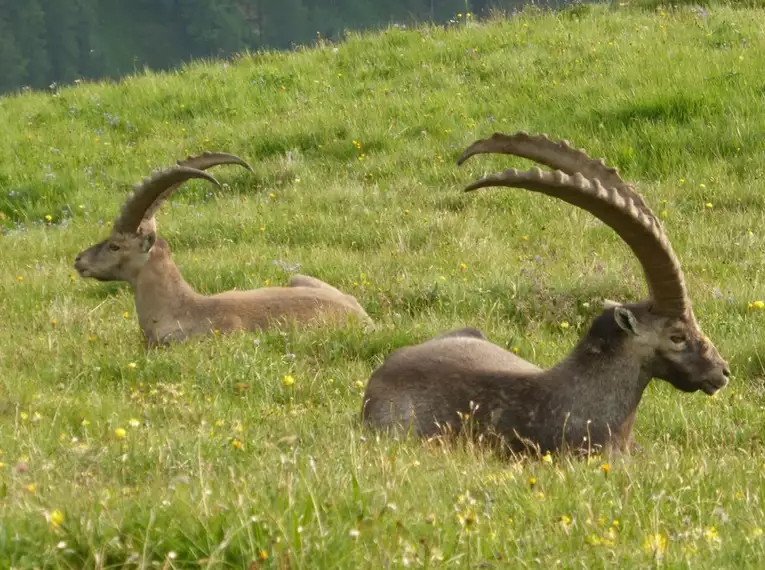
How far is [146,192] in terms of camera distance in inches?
386

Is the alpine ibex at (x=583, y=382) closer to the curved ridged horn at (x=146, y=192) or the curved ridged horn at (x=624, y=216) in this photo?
the curved ridged horn at (x=624, y=216)

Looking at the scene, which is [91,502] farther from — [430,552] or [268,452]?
[268,452]

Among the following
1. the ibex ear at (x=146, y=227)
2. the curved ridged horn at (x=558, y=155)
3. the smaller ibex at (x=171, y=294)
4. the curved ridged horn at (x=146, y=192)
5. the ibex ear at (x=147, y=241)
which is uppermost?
the curved ridged horn at (x=558, y=155)

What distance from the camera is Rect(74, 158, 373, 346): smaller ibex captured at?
9.64 m

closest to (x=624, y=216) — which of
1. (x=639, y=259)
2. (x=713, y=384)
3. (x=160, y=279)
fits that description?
(x=639, y=259)

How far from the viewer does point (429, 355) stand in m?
6.89

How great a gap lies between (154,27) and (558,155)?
9088cm

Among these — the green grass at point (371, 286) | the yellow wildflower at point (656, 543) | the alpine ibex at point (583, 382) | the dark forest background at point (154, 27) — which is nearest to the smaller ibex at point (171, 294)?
the green grass at point (371, 286)

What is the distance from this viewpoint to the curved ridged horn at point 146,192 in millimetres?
9250

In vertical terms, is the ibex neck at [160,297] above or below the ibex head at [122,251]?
below

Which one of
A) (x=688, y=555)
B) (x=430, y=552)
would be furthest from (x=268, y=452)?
(x=688, y=555)

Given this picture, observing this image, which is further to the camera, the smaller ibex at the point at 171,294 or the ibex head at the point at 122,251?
the ibex head at the point at 122,251

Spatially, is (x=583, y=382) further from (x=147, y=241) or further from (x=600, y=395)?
(x=147, y=241)

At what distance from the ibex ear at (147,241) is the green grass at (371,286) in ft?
2.37
